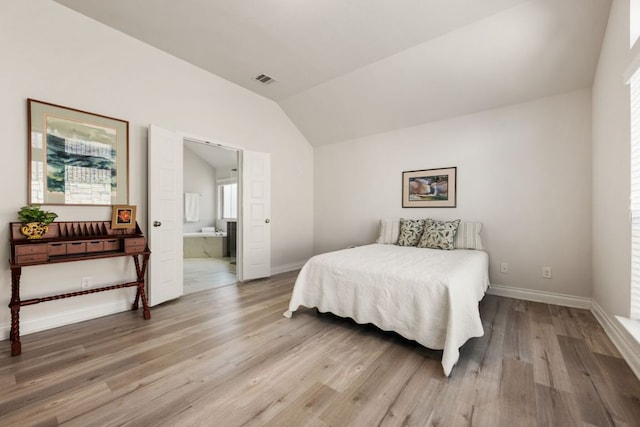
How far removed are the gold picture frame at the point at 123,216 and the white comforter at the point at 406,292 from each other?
1913 mm

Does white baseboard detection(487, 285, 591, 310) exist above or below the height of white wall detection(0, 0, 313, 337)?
below

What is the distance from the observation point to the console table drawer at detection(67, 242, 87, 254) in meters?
2.41

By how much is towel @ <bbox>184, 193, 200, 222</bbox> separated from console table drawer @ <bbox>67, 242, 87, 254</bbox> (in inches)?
205

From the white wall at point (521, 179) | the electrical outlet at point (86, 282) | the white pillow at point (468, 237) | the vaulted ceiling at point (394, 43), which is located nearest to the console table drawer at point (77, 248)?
the electrical outlet at point (86, 282)

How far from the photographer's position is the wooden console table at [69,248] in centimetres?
211

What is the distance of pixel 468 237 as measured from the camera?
138 inches

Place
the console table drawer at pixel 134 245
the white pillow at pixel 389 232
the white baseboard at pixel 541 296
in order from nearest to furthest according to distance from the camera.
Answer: the console table drawer at pixel 134 245 → the white baseboard at pixel 541 296 → the white pillow at pixel 389 232

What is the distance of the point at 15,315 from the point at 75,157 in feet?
4.74

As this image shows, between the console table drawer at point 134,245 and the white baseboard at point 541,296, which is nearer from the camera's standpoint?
the console table drawer at point 134,245

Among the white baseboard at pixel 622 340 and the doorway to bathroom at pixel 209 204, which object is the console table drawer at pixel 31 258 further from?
the white baseboard at pixel 622 340

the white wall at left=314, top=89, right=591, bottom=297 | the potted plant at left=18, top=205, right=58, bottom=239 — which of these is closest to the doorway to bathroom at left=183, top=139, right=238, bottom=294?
the potted plant at left=18, top=205, right=58, bottom=239

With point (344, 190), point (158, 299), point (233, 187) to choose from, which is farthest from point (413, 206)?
point (233, 187)

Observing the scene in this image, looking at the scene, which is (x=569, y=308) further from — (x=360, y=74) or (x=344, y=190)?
(x=360, y=74)

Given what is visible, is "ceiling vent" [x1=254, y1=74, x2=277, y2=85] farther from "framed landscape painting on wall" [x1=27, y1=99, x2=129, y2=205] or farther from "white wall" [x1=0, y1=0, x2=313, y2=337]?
"framed landscape painting on wall" [x1=27, y1=99, x2=129, y2=205]
